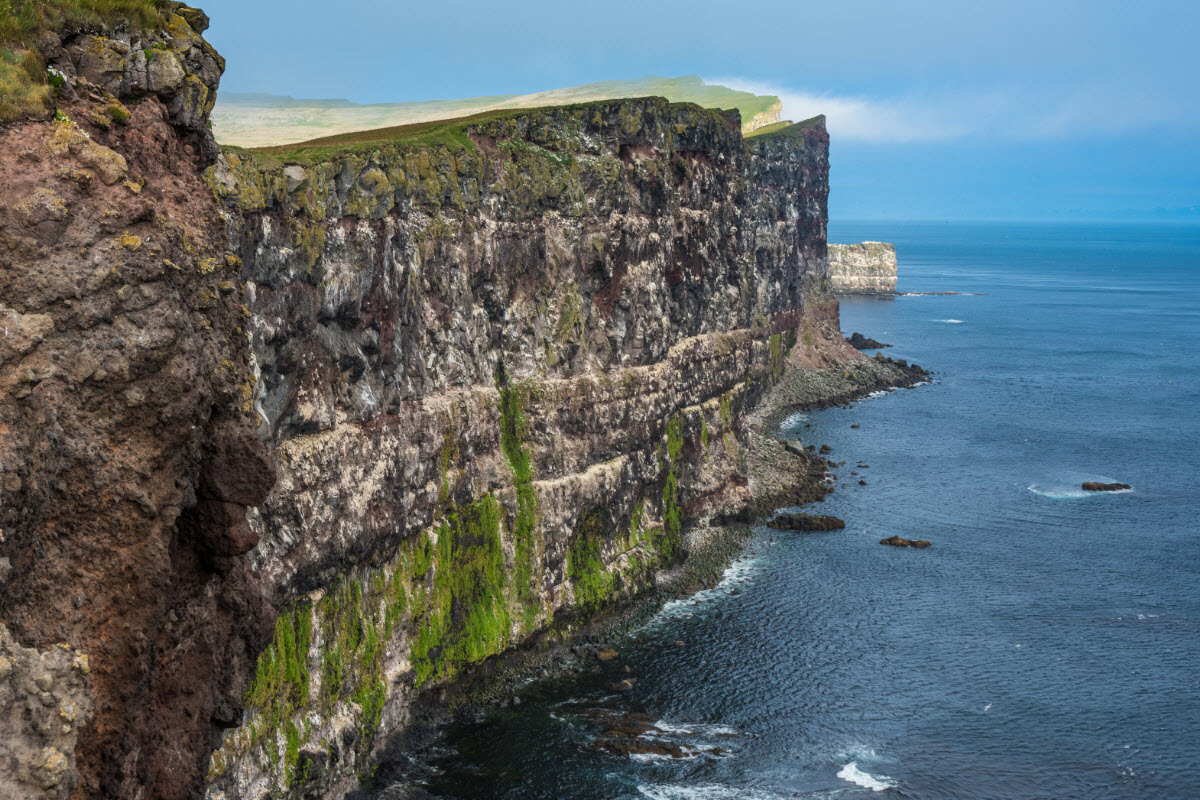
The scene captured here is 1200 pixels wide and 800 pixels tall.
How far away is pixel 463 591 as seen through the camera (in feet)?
216

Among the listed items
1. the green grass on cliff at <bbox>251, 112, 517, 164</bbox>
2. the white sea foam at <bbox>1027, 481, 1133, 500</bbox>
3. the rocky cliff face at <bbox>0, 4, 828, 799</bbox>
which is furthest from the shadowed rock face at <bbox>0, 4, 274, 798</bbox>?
the white sea foam at <bbox>1027, 481, 1133, 500</bbox>

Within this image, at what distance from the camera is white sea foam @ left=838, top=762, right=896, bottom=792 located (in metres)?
58.2

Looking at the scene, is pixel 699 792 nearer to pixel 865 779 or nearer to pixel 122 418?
pixel 865 779

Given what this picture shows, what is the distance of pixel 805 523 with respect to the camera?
99.5m

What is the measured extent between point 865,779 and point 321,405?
3387cm

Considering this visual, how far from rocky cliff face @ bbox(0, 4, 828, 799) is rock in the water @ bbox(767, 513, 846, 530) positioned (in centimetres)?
372

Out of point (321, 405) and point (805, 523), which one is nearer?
point (321, 405)

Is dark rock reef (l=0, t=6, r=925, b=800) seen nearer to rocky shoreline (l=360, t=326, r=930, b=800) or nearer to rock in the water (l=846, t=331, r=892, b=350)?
rocky shoreline (l=360, t=326, r=930, b=800)

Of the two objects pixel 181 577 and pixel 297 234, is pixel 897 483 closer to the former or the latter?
pixel 297 234

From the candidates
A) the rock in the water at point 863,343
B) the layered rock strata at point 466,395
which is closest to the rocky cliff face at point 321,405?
the layered rock strata at point 466,395

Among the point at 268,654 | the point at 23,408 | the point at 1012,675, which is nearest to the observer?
the point at 23,408

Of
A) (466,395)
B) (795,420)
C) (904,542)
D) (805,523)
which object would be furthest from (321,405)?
(795,420)

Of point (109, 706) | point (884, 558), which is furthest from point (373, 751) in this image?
point (884, 558)

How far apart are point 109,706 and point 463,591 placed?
38365mm
